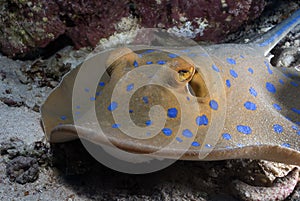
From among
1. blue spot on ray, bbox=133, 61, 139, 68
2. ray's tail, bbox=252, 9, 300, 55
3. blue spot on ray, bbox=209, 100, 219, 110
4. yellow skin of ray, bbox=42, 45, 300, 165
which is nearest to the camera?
yellow skin of ray, bbox=42, 45, 300, 165

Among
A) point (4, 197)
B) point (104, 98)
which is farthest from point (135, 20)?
point (4, 197)

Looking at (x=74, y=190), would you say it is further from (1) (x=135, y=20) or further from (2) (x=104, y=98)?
(1) (x=135, y=20)

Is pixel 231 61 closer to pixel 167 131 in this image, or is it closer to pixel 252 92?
pixel 252 92

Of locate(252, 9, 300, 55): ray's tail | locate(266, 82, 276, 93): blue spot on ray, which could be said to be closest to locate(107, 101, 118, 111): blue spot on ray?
locate(266, 82, 276, 93): blue spot on ray

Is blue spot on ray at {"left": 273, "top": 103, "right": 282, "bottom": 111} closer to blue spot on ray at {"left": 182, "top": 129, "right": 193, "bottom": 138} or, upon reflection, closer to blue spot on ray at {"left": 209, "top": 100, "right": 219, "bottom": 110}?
blue spot on ray at {"left": 209, "top": 100, "right": 219, "bottom": 110}

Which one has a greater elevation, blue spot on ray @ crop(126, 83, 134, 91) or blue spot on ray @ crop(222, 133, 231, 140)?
blue spot on ray @ crop(126, 83, 134, 91)

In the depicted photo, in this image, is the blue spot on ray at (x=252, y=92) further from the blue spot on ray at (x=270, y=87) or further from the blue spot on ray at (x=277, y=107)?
the blue spot on ray at (x=270, y=87)

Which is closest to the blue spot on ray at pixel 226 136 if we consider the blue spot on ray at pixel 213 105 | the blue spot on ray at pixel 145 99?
the blue spot on ray at pixel 213 105
